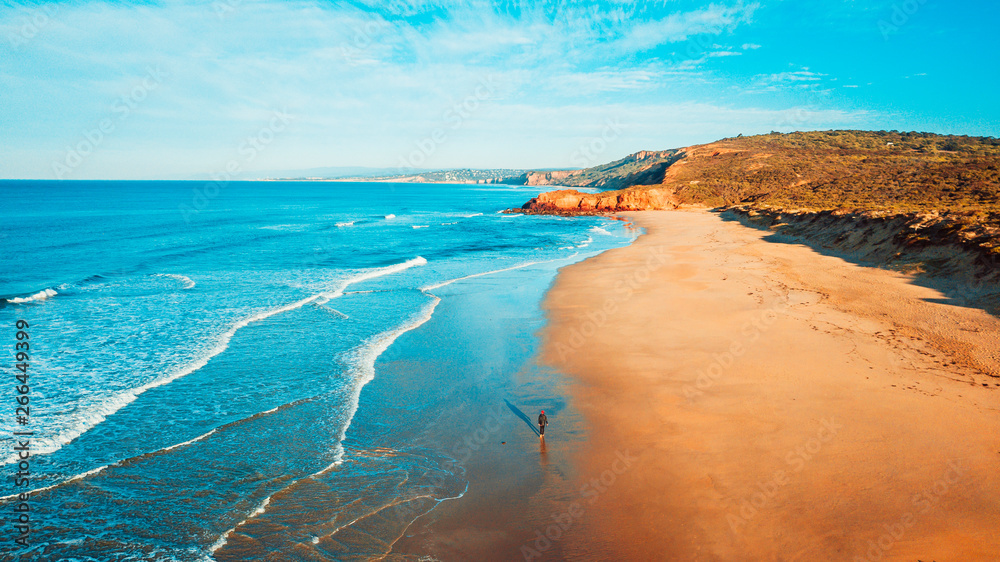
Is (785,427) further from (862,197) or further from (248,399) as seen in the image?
(862,197)

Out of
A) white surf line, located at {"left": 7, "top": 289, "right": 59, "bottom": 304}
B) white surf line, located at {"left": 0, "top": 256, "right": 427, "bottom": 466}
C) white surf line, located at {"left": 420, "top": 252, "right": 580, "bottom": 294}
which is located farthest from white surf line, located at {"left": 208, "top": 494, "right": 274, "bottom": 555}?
white surf line, located at {"left": 7, "top": 289, "right": 59, "bottom": 304}

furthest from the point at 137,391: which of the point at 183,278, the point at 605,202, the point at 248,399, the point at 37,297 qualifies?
the point at 605,202

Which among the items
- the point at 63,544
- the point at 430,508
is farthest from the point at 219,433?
the point at 430,508

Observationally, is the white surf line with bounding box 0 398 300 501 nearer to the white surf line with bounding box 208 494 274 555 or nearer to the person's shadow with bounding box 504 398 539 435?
the white surf line with bounding box 208 494 274 555

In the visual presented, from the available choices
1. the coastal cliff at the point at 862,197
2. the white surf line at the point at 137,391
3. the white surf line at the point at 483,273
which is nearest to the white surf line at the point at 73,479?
the white surf line at the point at 137,391

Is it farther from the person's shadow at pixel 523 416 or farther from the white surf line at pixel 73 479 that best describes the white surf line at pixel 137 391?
the person's shadow at pixel 523 416
